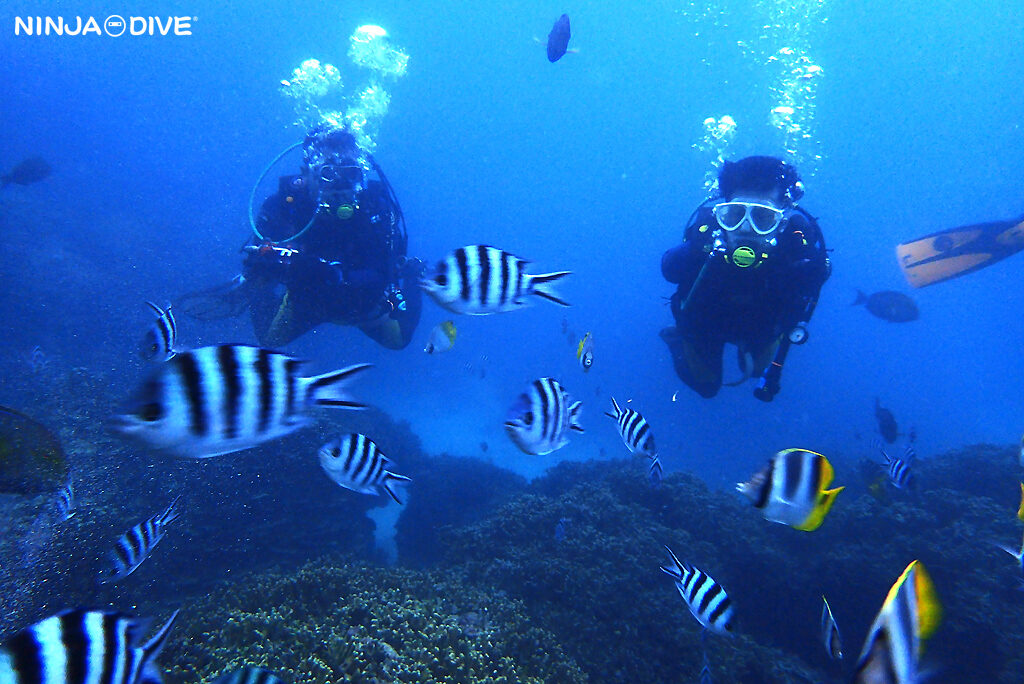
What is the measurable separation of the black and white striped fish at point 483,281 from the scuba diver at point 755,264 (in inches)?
164

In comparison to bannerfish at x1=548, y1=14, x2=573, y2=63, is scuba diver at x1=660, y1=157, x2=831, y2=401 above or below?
below

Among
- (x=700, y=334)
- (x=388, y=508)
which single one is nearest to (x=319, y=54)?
(x=388, y=508)

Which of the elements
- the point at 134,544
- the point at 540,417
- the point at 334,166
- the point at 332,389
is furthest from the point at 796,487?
the point at 334,166

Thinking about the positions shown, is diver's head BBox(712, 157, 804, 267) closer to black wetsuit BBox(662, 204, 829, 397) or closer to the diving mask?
the diving mask

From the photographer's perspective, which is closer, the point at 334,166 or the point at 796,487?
the point at 796,487

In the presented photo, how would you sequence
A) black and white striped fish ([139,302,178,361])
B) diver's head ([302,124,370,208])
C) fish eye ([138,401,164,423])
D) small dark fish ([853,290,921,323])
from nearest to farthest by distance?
fish eye ([138,401,164,423]) → black and white striped fish ([139,302,178,361]) → diver's head ([302,124,370,208]) → small dark fish ([853,290,921,323])

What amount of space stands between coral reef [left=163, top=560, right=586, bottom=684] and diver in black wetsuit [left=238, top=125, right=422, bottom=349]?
13.3 ft

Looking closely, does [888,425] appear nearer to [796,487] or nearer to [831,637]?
[831,637]

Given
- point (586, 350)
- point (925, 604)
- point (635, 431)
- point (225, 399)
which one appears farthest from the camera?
point (586, 350)

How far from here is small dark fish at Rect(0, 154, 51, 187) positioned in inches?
586

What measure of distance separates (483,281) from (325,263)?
5.55 m

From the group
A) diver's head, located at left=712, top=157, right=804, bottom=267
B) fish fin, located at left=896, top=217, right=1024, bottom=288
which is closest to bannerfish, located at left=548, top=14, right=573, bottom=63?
diver's head, located at left=712, top=157, right=804, bottom=267

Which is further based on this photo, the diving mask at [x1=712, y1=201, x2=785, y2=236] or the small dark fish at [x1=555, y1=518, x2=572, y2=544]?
the small dark fish at [x1=555, y1=518, x2=572, y2=544]

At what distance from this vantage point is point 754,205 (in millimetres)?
6316
